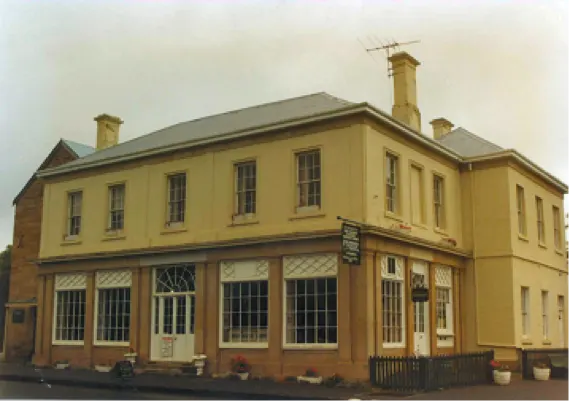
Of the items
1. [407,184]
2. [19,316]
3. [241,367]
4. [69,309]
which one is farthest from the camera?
[19,316]

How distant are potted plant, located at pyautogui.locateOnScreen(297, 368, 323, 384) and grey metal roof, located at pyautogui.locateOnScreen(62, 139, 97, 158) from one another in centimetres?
1713

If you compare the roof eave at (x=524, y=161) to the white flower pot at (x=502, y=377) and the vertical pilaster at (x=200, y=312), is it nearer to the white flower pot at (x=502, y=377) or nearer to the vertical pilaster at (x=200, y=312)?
the white flower pot at (x=502, y=377)

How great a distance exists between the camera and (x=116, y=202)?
26281mm

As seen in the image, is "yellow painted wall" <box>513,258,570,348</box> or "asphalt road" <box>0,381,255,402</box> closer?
"asphalt road" <box>0,381,255,402</box>

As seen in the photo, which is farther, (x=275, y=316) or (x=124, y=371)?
(x=275, y=316)

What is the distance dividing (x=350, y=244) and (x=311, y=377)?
3.96 metres

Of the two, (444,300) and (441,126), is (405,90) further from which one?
(441,126)

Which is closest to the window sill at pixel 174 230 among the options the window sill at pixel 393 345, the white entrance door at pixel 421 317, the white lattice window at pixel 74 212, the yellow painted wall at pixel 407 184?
the white lattice window at pixel 74 212

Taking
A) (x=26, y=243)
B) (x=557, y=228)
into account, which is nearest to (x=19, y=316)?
(x=26, y=243)

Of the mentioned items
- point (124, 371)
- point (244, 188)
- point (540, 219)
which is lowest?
point (124, 371)

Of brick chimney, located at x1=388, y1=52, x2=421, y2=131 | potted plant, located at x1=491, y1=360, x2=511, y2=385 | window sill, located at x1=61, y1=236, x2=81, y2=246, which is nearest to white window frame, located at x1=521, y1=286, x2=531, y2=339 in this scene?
potted plant, located at x1=491, y1=360, x2=511, y2=385

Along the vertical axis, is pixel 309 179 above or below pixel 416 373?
above

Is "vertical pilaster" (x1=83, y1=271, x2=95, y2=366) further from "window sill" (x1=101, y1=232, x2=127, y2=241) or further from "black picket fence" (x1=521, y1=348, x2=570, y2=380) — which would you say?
"black picket fence" (x1=521, y1=348, x2=570, y2=380)

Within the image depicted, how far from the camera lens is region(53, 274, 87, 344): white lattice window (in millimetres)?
26312
